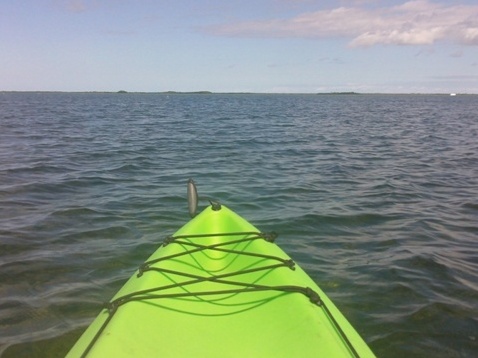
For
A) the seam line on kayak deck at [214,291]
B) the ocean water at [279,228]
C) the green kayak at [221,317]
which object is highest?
the seam line on kayak deck at [214,291]

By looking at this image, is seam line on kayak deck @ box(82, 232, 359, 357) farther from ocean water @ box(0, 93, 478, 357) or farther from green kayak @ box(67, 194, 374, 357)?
ocean water @ box(0, 93, 478, 357)

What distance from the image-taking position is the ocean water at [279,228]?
473cm

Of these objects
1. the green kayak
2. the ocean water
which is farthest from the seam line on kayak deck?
Answer: the ocean water

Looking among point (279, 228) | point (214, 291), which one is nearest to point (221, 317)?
point (214, 291)

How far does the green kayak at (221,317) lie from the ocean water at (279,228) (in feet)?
4.30

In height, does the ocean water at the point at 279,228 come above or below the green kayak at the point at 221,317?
below

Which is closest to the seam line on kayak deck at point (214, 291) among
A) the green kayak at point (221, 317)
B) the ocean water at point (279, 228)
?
the green kayak at point (221, 317)

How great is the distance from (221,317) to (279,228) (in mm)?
4396

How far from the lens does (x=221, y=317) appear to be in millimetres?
3605

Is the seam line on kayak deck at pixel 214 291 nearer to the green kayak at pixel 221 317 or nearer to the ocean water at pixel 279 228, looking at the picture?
the green kayak at pixel 221 317

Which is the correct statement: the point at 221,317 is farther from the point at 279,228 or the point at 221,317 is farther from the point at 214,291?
the point at 279,228

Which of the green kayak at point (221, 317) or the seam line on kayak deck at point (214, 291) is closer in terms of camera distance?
the green kayak at point (221, 317)

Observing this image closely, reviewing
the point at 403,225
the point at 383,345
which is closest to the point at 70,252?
the point at 383,345

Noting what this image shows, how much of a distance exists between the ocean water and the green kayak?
131 centimetres
